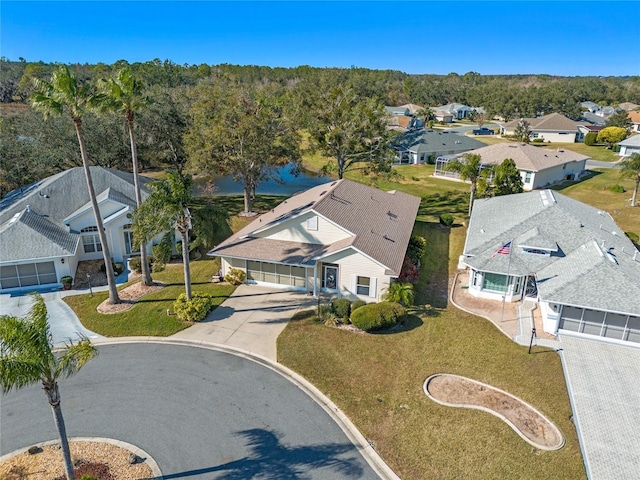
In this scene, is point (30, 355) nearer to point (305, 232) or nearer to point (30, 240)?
point (305, 232)

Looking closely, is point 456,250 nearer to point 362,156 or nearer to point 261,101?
point 362,156

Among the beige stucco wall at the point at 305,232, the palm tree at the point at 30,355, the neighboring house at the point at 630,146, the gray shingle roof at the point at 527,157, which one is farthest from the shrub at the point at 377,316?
the neighboring house at the point at 630,146

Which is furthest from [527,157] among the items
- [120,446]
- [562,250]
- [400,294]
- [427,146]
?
[120,446]

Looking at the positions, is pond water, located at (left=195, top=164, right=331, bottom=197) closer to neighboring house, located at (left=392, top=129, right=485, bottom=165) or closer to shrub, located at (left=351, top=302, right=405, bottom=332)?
neighboring house, located at (left=392, top=129, right=485, bottom=165)

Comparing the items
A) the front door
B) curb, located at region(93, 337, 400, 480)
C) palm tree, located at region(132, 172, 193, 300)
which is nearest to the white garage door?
curb, located at region(93, 337, 400, 480)

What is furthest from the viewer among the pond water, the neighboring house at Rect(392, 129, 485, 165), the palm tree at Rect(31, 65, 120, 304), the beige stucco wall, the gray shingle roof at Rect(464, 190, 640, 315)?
the neighboring house at Rect(392, 129, 485, 165)

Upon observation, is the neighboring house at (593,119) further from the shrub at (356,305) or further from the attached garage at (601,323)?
the shrub at (356,305)
